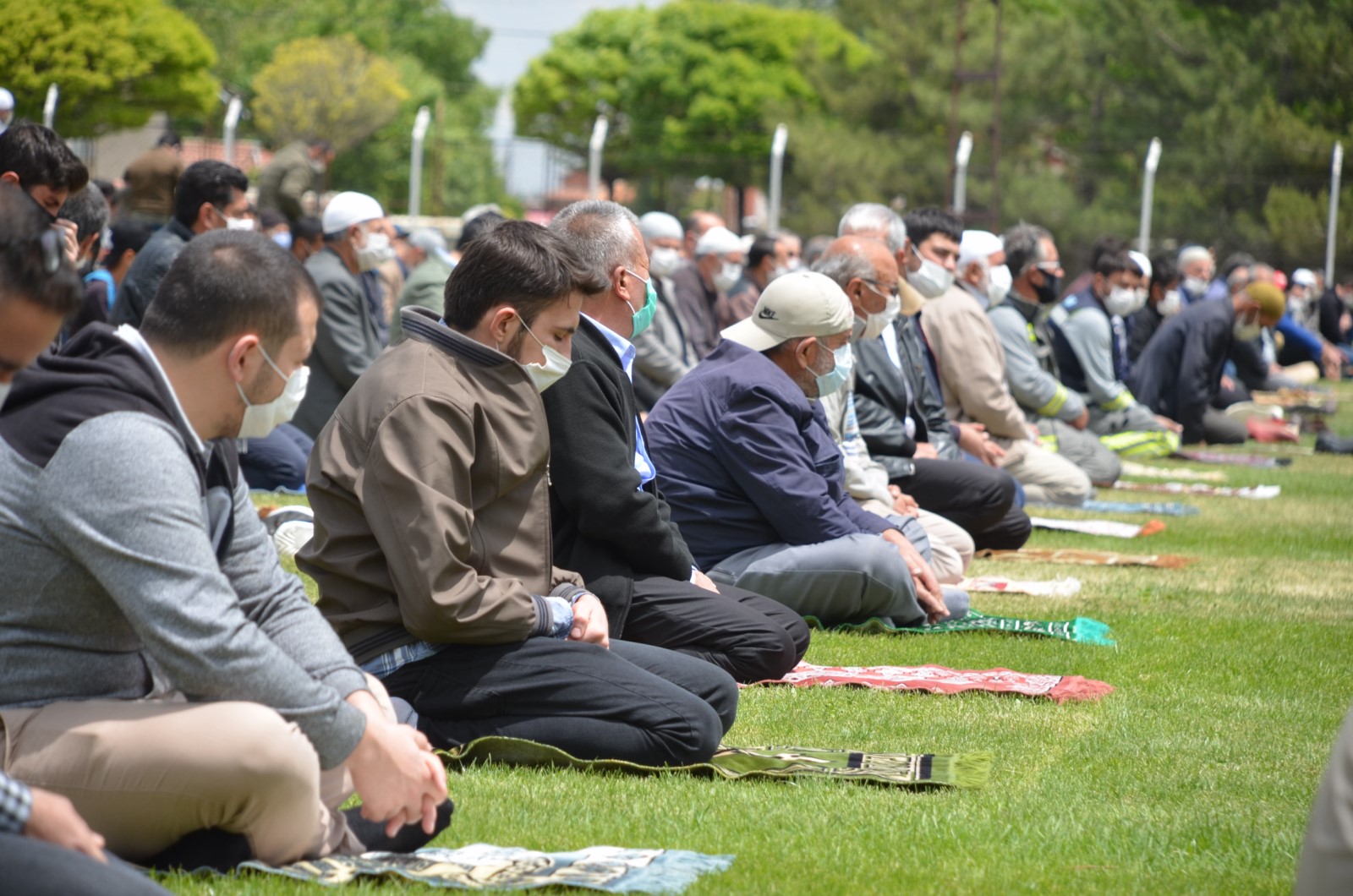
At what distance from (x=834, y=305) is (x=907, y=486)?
2.89m

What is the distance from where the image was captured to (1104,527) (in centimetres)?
1137

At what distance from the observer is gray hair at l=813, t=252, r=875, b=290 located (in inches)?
340

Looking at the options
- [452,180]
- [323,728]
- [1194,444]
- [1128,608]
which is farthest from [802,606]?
[452,180]

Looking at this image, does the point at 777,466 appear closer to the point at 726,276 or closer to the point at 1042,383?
the point at 1042,383

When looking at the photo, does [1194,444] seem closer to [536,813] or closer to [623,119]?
[536,813]

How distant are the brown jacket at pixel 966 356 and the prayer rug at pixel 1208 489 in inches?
118

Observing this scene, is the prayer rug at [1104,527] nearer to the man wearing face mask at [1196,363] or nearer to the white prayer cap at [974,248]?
the white prayer cap at [974,248]

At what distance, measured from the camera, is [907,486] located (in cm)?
982

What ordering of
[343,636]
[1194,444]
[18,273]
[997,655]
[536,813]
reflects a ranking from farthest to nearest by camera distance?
[1194,444]
[997,655]
[343,636]
[536,813]
[18,273]

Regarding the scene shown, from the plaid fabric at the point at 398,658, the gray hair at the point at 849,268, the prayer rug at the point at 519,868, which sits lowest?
the prayer rug at the point at 519,868

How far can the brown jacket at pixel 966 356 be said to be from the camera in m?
11.3

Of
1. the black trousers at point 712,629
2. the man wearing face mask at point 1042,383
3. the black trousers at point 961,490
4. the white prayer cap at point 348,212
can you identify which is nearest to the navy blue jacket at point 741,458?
the black trousers at point 712,629

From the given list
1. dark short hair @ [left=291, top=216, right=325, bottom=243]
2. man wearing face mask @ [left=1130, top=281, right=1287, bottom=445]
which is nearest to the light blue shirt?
dark short hair @ [left=291, top=216, right=325, bottom=243]

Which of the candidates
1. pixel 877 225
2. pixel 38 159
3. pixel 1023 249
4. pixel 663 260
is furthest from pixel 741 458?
pixel 663 260
